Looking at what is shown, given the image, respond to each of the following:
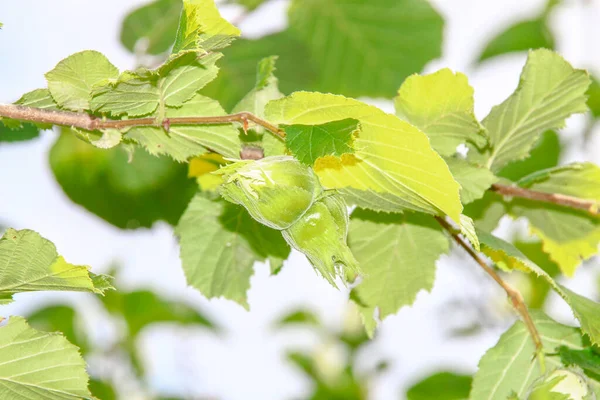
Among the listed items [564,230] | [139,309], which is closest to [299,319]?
[139,309]

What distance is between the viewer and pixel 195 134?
2.37 ft

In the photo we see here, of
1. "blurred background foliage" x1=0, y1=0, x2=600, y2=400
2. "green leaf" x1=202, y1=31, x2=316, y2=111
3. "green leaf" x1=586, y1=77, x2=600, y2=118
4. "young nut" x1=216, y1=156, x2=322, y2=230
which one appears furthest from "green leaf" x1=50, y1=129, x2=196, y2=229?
"green leaf" x1=586, y1=77, x2=600, y2=118

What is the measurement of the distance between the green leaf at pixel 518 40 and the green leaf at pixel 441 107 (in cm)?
152

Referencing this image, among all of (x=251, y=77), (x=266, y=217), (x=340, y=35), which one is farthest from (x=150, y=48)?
(x=266, y=217)

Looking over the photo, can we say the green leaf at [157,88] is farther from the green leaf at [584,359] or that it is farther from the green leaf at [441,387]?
the green leaf at [441,387]

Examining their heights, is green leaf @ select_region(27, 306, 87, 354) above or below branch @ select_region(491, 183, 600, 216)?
below

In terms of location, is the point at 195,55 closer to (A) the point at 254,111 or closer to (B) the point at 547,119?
(A) the point at 254,111

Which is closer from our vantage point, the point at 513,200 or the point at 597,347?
the point at 597,347

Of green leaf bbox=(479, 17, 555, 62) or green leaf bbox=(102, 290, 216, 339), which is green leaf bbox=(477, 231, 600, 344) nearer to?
green leaf bbox=(479, 17, 555, 62)

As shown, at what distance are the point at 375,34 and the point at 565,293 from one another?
1.18 metres

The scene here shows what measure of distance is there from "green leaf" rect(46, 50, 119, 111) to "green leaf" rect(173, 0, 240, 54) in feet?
0.29

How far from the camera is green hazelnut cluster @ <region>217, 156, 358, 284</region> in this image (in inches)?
22.1

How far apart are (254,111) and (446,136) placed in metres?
0.23

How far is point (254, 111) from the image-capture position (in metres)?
0.76
